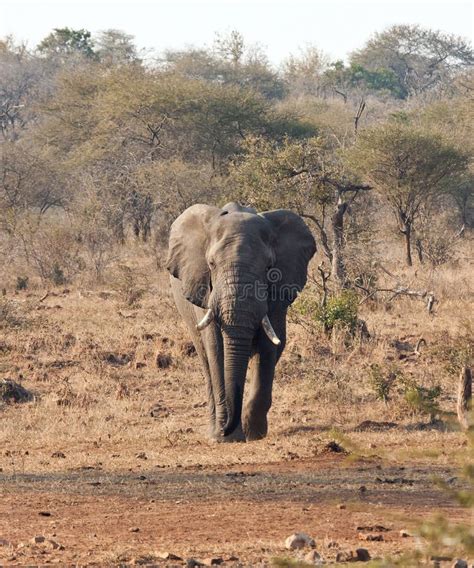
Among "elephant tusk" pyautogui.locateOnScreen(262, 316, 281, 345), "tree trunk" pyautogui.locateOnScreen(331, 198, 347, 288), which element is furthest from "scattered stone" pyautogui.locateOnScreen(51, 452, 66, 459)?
"tree trunk" pyautogui.locateOnScreen(331, 198, 347, 288)

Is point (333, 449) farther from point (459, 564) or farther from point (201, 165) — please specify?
point (201, 165)

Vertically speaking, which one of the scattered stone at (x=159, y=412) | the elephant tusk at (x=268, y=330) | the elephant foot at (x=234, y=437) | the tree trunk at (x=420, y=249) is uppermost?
the tree trunk at (x=420, y=249)

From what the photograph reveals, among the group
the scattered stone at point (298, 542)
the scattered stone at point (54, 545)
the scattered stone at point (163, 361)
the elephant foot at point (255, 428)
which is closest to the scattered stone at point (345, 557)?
the scattered stone at point (298, 542)

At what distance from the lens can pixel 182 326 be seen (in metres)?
13.3

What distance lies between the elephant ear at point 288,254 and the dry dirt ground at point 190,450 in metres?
1.03

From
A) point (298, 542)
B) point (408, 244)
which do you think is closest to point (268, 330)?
point (298, 542)

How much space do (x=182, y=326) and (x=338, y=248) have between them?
2.21 metres

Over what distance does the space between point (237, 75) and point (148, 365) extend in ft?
110

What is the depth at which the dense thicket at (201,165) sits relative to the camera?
15.6 m

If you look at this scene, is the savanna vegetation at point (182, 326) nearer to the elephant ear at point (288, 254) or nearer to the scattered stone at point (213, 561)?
the scattered stone at point (213, 561)

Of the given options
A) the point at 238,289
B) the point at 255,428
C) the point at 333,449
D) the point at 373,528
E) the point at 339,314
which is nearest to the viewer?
the point at 373,528

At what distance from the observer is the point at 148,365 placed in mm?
11500

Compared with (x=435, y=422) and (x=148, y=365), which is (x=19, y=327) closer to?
(x=148, y=365)

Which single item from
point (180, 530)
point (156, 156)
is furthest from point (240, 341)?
point (156, 156)
